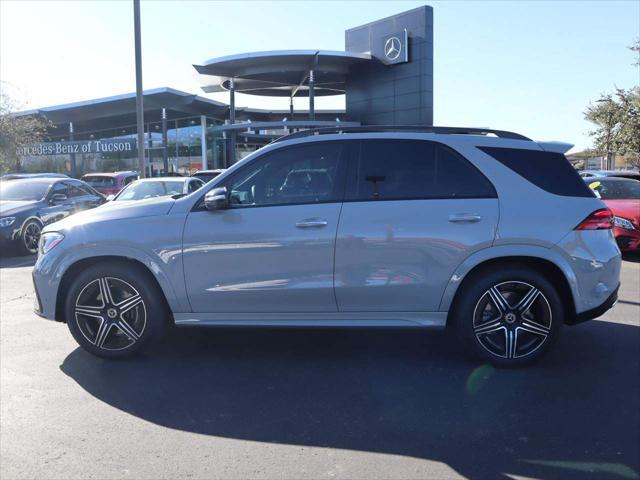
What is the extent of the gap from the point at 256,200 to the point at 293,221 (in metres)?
0.39

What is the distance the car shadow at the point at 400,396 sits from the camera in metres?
3.19

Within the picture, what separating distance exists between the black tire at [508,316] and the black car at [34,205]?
937 cm

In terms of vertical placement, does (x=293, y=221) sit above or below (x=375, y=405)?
above

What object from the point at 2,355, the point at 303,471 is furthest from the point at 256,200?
the point at 2,355

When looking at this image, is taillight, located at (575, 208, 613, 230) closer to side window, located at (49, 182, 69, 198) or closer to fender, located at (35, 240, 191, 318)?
fender, located at (35, 240, 191, 318)

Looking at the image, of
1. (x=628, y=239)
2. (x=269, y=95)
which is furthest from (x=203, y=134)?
(x=628, y=239)

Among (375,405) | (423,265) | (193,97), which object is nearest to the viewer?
(375,405)

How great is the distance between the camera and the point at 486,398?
12.7 feet

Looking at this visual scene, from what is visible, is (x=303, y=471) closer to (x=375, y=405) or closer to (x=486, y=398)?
(x=375, y=405)

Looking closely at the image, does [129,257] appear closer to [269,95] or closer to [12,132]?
[12,132]

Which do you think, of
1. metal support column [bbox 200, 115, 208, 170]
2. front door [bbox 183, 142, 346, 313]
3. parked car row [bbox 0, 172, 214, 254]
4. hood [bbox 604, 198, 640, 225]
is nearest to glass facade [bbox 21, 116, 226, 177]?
metal support column [bbox 200, 115, 208, 170]

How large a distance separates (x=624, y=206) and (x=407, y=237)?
26.3 ft

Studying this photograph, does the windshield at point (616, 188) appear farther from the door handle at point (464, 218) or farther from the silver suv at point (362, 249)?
the door handle at point (464, 218)

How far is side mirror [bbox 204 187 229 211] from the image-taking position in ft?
14.1
